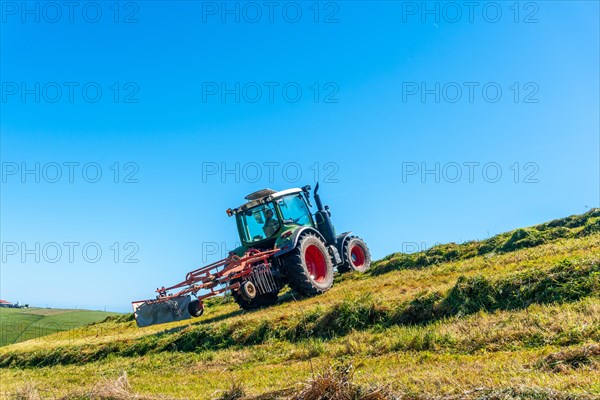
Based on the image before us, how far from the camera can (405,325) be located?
6684 mm

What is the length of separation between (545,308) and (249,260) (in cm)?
662

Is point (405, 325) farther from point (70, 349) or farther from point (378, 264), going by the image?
point (70, 349)

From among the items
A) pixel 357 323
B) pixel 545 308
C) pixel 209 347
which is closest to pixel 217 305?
pixel 209 347

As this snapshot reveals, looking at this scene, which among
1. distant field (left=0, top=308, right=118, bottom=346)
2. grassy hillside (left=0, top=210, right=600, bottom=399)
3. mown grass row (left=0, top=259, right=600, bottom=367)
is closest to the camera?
grassy hillside (left=0, top=210, right=600, bottom=399)

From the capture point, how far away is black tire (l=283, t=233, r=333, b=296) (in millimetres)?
11266

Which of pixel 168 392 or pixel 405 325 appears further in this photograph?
pixel 405 325

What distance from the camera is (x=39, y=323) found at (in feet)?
71.1

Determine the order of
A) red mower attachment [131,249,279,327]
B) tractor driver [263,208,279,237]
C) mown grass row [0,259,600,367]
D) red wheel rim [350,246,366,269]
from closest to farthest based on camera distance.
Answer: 1. mown grass row [0,259,600,367]
2. red mower attachment [131,249,279,327]
3. tractor driver [263,208,279,237]
4. red wheel rim [350,246,366,269]

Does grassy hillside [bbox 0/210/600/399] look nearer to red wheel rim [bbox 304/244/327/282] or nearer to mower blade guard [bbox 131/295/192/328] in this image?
mower blade guard [bbox 131/295/192/328]

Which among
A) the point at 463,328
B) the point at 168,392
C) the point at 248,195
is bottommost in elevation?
the point at 168,392

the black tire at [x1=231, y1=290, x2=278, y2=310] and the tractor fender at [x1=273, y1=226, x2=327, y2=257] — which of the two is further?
the black tire at [x1=231, y1=290, x2=278, y2=310]

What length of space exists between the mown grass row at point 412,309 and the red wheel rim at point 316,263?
390cm

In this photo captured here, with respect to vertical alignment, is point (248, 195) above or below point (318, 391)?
above

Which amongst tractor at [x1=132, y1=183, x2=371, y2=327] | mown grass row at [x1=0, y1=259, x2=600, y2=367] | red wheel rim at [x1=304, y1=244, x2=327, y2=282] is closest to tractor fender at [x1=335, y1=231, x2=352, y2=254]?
tractor at [x1=132, y1=183, x2=371, y2=327]
